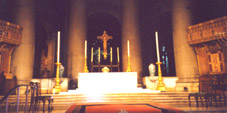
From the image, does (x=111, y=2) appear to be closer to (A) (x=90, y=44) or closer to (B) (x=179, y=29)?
(A) (x=90, y=44)

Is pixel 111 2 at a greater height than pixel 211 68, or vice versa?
pixel 111 2

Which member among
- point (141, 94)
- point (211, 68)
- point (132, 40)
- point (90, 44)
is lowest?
point (141, 94)

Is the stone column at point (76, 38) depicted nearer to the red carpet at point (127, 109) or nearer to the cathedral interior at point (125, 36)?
the cathedral interior at point (125, 36)

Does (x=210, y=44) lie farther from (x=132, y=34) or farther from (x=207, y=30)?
(x=132, y=34)

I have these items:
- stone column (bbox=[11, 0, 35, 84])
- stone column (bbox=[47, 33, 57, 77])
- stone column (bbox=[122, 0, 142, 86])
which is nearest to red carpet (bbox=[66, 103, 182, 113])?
stone column (bbox=[11, 0, 35, 84])

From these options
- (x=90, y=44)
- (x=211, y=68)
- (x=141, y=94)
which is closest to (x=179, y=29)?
(x=211, y=68)

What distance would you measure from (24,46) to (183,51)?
9295mm

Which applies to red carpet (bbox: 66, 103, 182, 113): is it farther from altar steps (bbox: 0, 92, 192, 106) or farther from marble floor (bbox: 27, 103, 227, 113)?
altar steps (bbox: 0, 92, 192, 106)

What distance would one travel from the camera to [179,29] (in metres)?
10.9

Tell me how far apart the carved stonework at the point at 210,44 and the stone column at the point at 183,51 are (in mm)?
410

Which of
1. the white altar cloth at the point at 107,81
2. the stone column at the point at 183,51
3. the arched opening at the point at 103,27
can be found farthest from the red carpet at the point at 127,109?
the arched opening at the point at 103,27

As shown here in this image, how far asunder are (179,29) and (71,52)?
23.1ft

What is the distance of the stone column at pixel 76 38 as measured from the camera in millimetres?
11836

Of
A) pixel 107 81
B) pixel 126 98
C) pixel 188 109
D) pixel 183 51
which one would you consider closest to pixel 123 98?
pixel 126 98
